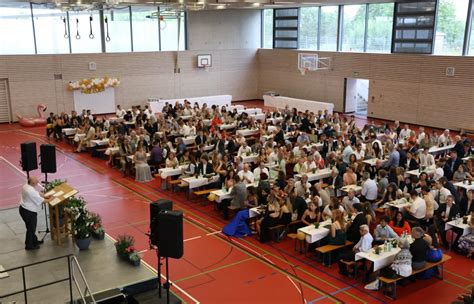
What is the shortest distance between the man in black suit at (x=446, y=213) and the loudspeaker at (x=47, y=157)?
1051 centimetres

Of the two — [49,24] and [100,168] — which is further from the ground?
[49,24]

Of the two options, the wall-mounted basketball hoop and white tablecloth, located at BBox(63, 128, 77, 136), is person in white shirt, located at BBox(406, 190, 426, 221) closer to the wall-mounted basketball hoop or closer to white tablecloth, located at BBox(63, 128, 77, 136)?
white tablecloth, located at BBox(63, 128, 77, 136)

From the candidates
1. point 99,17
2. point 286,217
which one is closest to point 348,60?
point 99,17

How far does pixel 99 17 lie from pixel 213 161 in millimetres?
20632

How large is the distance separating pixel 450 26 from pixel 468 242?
18352 mm

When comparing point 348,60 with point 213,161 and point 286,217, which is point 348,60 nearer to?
point 213,161

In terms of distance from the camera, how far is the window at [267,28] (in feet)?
127

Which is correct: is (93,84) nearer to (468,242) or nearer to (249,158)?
(249,158)

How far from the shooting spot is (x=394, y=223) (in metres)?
13.3

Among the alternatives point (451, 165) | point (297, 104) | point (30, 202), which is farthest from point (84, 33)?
point (451, 165)

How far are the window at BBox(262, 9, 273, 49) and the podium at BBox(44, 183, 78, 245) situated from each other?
97.7 ft

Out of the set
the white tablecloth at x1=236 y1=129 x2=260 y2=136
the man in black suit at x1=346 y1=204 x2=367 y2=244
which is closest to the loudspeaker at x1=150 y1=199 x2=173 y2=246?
the man in black suit at x1=346 y1=204 x2=367 y2=244

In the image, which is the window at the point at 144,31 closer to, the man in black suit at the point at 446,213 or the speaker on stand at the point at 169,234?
the man in black suit at the point at 446,213

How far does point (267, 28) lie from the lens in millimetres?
39312
